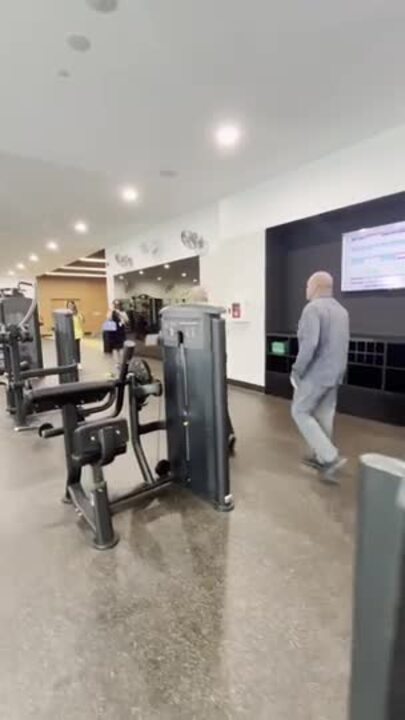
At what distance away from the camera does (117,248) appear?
36.0ft

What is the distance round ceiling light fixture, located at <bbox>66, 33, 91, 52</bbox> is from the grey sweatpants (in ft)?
9.77

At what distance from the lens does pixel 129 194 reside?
6.56m

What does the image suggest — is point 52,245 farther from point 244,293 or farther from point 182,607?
point 182,607

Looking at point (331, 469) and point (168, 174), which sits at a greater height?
point (168, 174)

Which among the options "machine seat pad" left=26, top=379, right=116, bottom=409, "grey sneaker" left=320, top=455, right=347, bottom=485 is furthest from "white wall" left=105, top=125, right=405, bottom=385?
"machine seat pad" left=26, top=379, right=116, bottom=409

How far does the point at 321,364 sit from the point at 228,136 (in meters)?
2.88

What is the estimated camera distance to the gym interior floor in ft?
4.62

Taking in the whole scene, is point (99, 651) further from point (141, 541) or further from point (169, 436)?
point (169, 436)

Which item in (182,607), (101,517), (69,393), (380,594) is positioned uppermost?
(380,594)

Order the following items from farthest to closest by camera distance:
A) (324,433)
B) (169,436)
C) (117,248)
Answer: (117,248), (324,433), (169,436)

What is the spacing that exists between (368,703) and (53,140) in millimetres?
5238

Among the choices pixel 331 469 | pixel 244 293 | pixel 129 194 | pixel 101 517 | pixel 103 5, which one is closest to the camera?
pixel 101 517

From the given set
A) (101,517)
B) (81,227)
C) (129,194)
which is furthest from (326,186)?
(81,227)

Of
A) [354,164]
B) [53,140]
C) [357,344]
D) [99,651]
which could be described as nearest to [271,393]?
[357,344]
